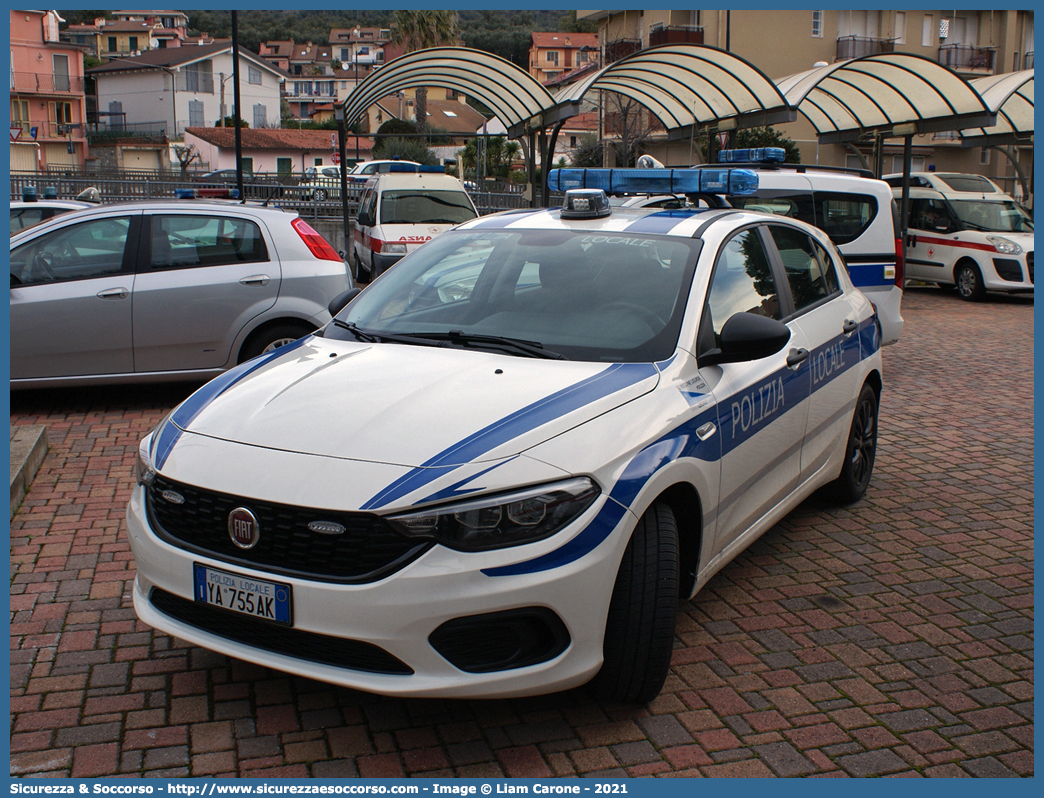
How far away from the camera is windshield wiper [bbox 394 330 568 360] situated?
148 inches

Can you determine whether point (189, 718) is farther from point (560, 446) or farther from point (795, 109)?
point (795, 109)

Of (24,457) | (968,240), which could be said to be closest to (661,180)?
(24,457)

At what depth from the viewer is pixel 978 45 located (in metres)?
41.9

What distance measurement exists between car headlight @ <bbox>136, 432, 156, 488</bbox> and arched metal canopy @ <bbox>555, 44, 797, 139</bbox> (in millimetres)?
12213

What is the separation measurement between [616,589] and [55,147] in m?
69.6

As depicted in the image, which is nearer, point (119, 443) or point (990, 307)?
point (119, 443)

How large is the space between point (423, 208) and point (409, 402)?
1335 centimetres

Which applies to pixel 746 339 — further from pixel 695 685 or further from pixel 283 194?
pixel 283 194

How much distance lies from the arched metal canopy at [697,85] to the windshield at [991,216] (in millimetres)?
4482

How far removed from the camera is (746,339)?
369 centimetres

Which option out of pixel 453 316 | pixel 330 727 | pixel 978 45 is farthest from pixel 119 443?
pixel 978 45

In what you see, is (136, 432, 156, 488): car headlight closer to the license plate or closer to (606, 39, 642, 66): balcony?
the license plate

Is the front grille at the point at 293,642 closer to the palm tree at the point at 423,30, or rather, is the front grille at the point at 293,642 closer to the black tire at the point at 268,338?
the black tire at the point at 268,338
